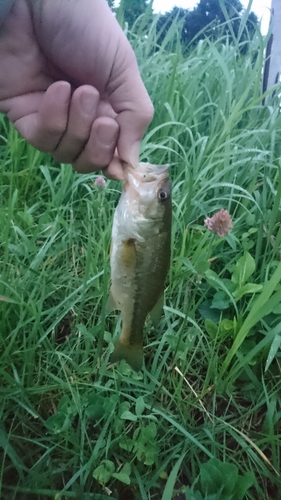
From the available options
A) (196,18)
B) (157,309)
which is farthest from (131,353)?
(196,18)

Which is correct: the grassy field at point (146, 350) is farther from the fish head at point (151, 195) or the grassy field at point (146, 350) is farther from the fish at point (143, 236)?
the fish head at point (151, 195)

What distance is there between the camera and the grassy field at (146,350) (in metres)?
1.13

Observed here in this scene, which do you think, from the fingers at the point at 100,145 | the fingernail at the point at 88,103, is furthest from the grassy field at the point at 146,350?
the fingernail at the point at 88,103

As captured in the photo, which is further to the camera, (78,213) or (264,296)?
(78,213)

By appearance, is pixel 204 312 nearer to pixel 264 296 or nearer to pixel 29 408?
pixel 264 296

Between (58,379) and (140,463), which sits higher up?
(58,379)

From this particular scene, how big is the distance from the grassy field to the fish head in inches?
12.1

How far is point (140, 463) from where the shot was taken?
1.16m

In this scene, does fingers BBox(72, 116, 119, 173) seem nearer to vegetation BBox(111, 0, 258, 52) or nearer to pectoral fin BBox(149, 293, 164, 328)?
pectoral fin BBox(149, 293, 164, 328)

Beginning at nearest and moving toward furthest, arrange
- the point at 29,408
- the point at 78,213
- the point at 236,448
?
the point at 29,408 → the point at 236,448 → the point at 78,213

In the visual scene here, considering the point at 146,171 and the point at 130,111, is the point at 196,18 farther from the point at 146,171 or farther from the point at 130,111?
the point at 146,171

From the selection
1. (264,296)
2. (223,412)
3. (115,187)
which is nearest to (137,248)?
(264,296)

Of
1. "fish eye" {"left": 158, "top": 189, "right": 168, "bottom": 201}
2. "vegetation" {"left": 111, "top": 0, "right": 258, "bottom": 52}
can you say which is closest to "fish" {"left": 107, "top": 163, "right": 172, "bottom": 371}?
"fish eye" {"left": 158, "top": 189, "right": 168, "bottom": 201}

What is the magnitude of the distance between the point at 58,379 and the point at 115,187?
0.80 metres
